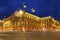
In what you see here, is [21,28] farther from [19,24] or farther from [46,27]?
[46,27]

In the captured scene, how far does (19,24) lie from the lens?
193 m

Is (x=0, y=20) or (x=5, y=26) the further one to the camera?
(x=0, y=20)

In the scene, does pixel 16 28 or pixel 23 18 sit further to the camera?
pixel 23 18

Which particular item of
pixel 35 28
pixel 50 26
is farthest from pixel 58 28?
pixel 35 28

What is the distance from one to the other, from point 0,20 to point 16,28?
19454mm

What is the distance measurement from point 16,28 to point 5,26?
8.92 meters

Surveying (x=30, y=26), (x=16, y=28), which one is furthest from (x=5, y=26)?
(x=30, y=26)

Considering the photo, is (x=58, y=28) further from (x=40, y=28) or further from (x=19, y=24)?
(x=19, y=24)

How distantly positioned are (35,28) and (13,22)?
62.1 ft

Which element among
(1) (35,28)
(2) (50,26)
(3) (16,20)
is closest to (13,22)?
(3) (16,20)

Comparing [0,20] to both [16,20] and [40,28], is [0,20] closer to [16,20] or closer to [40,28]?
[16,20]

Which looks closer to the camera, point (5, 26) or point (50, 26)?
point (5, 26)

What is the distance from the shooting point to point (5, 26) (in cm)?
18512

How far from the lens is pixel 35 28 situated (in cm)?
19625
